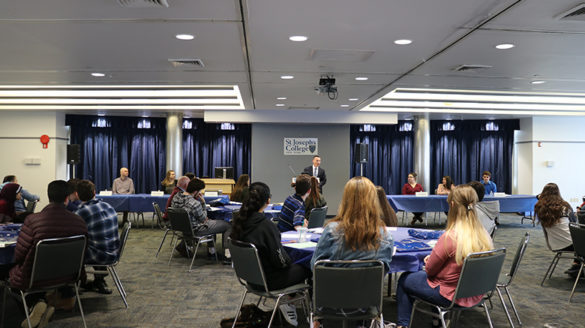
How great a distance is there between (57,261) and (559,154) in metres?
13.9

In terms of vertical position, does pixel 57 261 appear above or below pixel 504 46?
below

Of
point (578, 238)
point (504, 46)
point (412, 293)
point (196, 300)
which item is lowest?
point (196, 300)

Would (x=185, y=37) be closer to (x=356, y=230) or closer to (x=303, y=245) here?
(x=303, y=245)

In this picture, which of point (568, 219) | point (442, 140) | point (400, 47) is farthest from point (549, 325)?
point (442, 140)

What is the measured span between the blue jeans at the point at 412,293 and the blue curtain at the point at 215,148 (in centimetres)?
1239

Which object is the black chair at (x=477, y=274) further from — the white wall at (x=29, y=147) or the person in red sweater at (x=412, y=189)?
the white wall at (x=29, y=147)

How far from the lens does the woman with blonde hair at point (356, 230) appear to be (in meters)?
3.13

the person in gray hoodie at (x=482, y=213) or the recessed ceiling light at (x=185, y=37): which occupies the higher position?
the recessed ceiling light at (x=185, y=37)

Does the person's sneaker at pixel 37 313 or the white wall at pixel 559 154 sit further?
the white wall at pixel 559 154

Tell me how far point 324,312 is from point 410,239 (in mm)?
1342

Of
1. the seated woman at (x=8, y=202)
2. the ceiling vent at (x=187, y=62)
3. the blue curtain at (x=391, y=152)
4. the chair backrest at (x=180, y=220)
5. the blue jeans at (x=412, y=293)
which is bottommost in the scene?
the blue jeans at (x=412, y=293)

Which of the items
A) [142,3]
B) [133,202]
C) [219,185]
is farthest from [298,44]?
[219,185]

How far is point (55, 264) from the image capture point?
12.2 feet

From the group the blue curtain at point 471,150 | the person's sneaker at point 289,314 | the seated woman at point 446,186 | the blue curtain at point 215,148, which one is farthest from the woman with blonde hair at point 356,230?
the blue curtain at point 471,150
